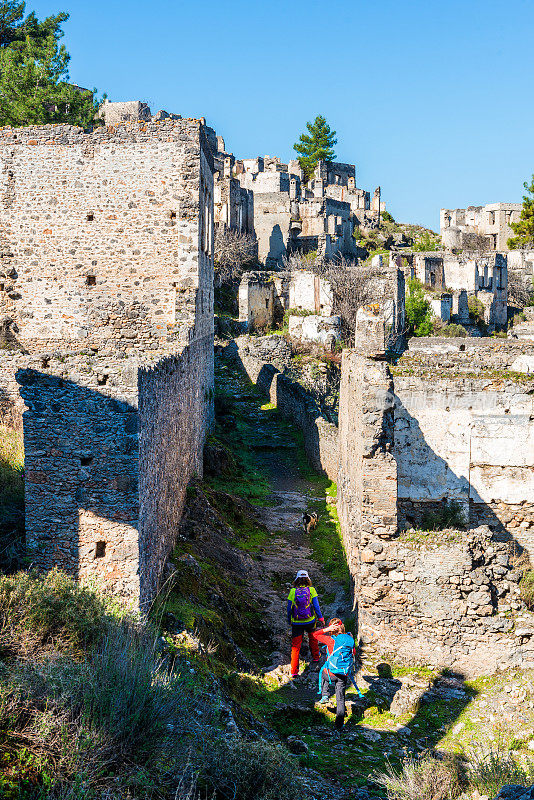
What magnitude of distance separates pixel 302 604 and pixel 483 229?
6499cm

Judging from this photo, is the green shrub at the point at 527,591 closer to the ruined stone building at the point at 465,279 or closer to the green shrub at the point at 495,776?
the green shrub at the point at 495,776

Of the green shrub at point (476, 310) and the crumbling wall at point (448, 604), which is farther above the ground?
the green shrub at point (476, 310)

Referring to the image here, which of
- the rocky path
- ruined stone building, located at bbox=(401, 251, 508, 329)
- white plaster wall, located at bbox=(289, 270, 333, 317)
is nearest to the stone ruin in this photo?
the rocky path

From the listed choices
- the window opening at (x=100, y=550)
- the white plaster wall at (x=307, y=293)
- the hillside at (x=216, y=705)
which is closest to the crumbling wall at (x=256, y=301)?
the white plaster wall at (x=307, y=293)

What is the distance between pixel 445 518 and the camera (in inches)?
414

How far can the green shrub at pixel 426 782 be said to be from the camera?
5.20m

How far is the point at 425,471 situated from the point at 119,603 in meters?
5.62

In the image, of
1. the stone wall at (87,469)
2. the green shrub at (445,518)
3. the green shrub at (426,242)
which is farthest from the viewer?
the green shrub at (426,242)

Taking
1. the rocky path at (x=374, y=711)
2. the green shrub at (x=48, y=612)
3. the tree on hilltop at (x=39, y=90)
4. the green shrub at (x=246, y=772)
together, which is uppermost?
the tree on hilltop at (x=39, y=90)

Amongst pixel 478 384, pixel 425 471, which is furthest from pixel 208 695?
pixel 478 384

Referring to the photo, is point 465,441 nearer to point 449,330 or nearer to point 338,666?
point 338,666

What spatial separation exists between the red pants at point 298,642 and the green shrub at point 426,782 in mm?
2392

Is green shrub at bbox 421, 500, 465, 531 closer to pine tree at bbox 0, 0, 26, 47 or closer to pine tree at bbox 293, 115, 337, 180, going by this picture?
pine tree at bbox 0, 0, 26, 47

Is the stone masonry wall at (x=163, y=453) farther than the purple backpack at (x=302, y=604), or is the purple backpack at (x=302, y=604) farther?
the purple backpack at (x=302, y=604)
